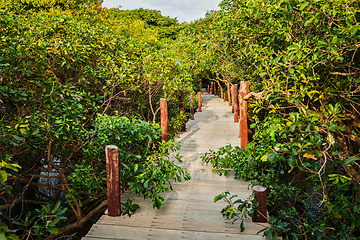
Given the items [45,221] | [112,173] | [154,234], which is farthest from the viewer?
[112,173]

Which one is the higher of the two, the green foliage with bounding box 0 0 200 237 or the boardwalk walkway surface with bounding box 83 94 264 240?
the green foliage with bounding box 0 0 200 237

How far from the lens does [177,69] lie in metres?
7.89

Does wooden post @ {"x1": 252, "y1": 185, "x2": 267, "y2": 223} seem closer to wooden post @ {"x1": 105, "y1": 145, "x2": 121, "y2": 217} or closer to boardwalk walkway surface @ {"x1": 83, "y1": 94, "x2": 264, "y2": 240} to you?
boardwalk walkway surface @ {"x1": 83, "y1": 94, "x2": 264, "y2": 240}

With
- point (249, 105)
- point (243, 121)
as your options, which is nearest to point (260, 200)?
point (249, 105)

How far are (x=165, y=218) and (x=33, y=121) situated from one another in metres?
2.79

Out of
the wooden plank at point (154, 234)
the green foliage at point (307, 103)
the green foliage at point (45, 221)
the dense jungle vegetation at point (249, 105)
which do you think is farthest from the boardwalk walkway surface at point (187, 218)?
the green foliage at point (45, 221)

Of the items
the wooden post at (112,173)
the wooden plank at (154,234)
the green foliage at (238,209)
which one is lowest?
the wooden plank at (154,234)

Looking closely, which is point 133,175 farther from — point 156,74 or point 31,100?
point 156,74

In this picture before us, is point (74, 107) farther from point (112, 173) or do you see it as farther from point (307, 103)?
point (307, 103)

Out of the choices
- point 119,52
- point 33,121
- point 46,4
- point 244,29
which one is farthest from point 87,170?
point 46,4

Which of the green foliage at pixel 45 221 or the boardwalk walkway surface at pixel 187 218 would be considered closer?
the green foliage at pixel 45 221

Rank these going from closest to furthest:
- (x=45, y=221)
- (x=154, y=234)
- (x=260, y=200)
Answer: (x=45, y=221)
(x=154, y=234)
(x=260, y=200)

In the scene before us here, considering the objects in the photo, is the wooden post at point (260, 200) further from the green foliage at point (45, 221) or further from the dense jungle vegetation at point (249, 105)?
the green foliage at point (45, 221)

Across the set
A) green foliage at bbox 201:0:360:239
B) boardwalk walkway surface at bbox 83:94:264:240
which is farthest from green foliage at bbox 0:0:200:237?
green foliage at bbox 201:0:360:239
